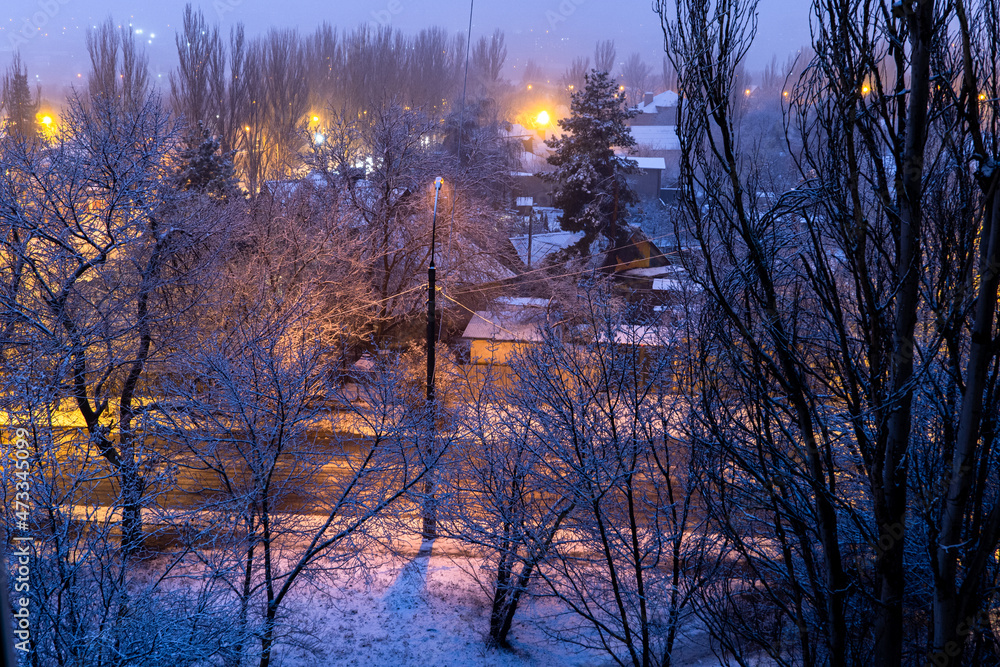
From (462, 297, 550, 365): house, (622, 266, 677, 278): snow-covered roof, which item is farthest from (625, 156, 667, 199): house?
(462, 297, 550, 365): house

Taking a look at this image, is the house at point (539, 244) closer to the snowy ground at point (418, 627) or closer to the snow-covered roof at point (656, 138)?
the snowy ground at point (418, 627)

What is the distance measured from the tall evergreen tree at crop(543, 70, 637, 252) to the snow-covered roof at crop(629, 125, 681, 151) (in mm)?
24194

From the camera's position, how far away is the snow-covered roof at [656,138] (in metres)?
52.0

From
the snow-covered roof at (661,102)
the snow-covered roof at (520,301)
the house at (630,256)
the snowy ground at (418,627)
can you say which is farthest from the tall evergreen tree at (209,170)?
the snow-covered roof at (661,102)

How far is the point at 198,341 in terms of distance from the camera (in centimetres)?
1277

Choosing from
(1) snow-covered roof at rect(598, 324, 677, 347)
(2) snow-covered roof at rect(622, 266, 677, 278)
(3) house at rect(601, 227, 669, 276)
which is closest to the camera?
(1) snow-covered roof at rect(598, 324, 677, 347)

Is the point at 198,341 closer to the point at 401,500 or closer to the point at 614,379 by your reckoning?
the point at 401,500

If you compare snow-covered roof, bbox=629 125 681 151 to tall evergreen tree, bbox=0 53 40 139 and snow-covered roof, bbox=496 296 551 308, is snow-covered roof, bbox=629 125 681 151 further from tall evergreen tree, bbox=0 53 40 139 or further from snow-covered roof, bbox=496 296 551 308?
tall evergreen tree, bbox=0 53 40 139

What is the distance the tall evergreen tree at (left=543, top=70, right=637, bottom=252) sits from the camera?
2572 cm

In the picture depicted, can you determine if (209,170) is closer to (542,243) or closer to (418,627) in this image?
(542,243)

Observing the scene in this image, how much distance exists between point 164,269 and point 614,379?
9497 mm

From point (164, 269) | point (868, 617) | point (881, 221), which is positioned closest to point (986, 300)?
point (881, 221)

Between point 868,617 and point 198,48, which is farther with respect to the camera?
point 198,48

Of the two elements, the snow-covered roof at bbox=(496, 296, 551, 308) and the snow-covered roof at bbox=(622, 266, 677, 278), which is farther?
the snow-covered roof at bbox=(622, 266, 677, 278)
